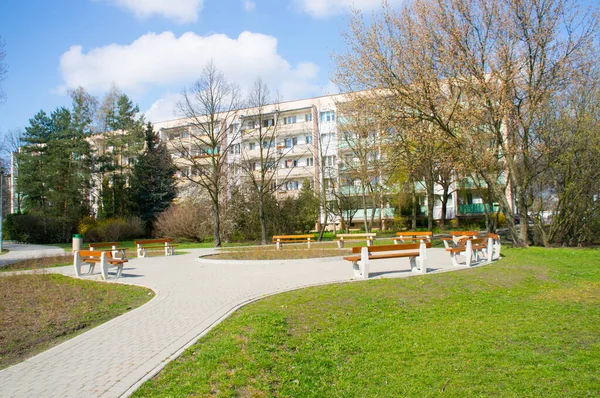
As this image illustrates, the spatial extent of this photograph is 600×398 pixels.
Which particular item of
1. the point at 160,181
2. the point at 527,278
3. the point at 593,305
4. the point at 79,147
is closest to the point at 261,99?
the point at 160,181

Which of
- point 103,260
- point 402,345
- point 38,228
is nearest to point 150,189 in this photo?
point 38,228

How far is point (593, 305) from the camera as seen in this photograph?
24.1 ft

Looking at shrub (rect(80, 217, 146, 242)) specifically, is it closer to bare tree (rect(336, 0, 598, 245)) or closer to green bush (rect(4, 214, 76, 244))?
green bush (rect(4, 214, 76, 244))

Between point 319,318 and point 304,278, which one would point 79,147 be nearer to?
point 304,278

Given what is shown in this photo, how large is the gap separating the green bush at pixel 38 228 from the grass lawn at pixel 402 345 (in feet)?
116

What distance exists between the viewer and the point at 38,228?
122 feet

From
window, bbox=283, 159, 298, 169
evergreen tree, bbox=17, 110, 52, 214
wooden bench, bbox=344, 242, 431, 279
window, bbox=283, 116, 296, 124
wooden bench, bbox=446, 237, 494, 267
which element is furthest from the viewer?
window, bbox=283, 116, 296, 124

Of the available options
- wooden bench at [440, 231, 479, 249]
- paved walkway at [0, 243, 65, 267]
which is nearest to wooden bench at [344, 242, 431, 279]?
wooden bench at [440, 231, 479, 249]

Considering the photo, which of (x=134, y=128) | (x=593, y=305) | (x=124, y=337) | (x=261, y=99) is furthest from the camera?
(x=134, y=128)

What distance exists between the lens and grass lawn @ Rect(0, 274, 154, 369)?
616 cm

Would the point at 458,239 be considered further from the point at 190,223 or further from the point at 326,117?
the point at 326,117

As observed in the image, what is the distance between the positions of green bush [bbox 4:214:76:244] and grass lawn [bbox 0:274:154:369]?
27851mm

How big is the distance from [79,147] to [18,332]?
3827 centimetres

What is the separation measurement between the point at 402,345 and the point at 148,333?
11.6ft
